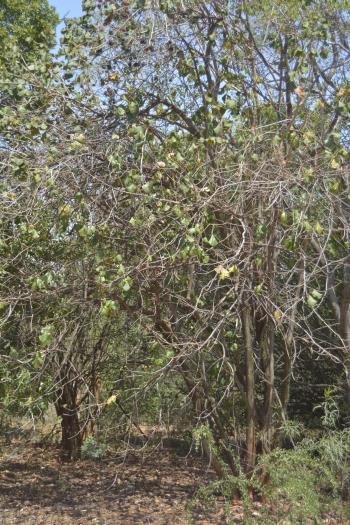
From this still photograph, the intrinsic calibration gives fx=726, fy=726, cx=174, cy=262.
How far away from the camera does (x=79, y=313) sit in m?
5.97

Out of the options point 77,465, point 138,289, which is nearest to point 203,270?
point 138,289

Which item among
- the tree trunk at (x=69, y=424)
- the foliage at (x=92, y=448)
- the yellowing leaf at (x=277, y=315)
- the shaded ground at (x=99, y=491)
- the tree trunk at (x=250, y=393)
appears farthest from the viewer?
the tree trunk at (x=69, y=424)

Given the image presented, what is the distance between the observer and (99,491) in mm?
7391

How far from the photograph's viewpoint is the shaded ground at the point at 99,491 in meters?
6.29

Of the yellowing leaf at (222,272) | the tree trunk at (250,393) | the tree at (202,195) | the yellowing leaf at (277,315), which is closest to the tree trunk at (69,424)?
the tree at (202,195)

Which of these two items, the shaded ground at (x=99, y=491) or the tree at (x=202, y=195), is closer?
the tree at (x=202, y=195)

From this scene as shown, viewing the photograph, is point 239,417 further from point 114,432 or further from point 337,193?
point 337,193

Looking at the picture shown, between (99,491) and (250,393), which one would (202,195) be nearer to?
(250,393)

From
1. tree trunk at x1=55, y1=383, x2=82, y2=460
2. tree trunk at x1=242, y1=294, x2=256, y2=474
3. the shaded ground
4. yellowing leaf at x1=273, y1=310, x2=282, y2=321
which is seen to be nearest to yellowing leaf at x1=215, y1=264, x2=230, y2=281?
yellowing leaf at x1=273, y1=310, x2=282, y2=321

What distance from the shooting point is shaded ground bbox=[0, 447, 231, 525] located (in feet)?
20.6

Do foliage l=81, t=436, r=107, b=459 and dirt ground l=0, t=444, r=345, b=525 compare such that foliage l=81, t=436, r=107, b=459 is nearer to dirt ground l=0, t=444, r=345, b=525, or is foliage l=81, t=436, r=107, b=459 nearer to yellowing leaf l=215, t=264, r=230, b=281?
dirt ground l=0, t=444, r=345, b=525

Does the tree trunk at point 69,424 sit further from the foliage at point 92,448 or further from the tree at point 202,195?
the tree at point 202,195

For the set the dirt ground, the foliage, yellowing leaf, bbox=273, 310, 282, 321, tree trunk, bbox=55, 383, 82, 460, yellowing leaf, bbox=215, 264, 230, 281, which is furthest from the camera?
tree trunk, bbox=55, 383, 82, 460

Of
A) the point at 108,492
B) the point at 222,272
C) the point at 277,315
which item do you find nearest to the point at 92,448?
the point at 108,492
